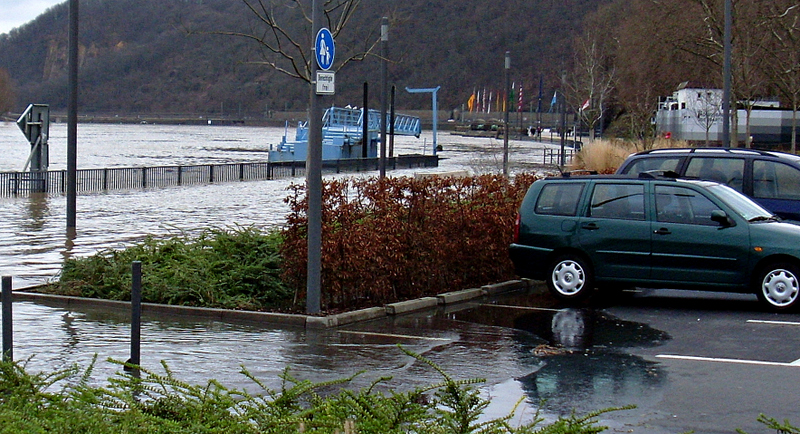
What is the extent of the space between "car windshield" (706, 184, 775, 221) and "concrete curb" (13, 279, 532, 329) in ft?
11.3

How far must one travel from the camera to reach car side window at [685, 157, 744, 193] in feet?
52.0

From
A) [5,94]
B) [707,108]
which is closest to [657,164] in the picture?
[707,108]

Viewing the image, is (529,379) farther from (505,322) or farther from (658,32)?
(658,32)

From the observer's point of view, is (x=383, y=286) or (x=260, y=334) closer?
(x=260, y=334)

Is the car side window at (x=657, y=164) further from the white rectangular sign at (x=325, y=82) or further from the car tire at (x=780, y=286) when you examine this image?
the white rectangular sign at (x=325, y=82)

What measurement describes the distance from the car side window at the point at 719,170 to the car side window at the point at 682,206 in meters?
2.92

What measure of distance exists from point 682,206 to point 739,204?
743 mm

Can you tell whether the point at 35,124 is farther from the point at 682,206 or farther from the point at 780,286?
the point at 780,286

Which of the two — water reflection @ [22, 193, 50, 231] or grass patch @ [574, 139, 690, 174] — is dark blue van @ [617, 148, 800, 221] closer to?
water reflection @ [22, 193, 50, 231]

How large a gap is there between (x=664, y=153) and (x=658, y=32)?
4539 centimetres

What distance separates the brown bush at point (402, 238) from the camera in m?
12.3

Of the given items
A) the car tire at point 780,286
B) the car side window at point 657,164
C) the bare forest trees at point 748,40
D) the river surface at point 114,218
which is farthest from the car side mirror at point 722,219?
the bare forest trees at point 748,40

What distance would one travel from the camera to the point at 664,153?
16453 mm

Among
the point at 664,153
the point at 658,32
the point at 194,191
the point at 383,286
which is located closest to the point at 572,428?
the point at 383,286
